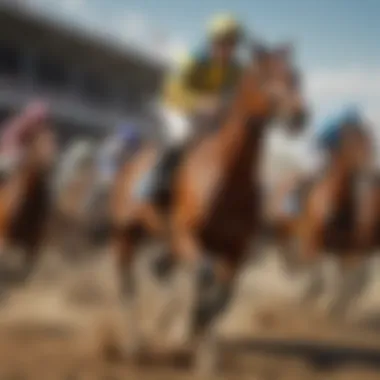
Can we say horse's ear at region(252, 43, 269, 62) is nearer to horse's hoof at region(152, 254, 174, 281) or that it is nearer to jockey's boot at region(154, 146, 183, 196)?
jockey's boot at region(154, 146, 183, 196)

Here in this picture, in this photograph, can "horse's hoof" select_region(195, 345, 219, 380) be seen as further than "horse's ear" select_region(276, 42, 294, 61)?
Yes

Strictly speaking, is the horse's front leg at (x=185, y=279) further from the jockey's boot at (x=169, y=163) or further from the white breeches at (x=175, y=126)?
the white breeches at (x=175, y=126)

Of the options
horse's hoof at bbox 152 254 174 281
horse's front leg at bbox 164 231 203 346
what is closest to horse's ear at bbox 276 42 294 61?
horse's front leg at bbox 164 231 203 346

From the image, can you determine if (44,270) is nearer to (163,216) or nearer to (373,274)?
(163,216)

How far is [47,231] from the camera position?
9.91 feet

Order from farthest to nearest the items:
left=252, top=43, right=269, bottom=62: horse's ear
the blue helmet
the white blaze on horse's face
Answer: the blue helmet
left=252, top=43, right=269, bottom=62: horse's ear
the white blaze on horse's face

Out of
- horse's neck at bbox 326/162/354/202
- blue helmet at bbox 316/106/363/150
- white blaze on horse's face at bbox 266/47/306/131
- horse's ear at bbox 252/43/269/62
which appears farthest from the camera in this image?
horse's neck at bbox 326/162/354/202

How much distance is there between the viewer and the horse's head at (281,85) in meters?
2.55

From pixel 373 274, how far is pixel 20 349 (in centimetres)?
116

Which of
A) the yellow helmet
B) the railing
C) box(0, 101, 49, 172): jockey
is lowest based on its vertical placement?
box(0, 101, 49, 172): jockey

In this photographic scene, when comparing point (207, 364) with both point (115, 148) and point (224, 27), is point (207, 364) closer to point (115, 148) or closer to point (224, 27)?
point (115, 148)

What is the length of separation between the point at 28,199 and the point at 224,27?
2.79ft

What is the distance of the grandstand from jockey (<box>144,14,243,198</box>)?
0.09m

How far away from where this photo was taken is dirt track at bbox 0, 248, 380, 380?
2.79 metres
